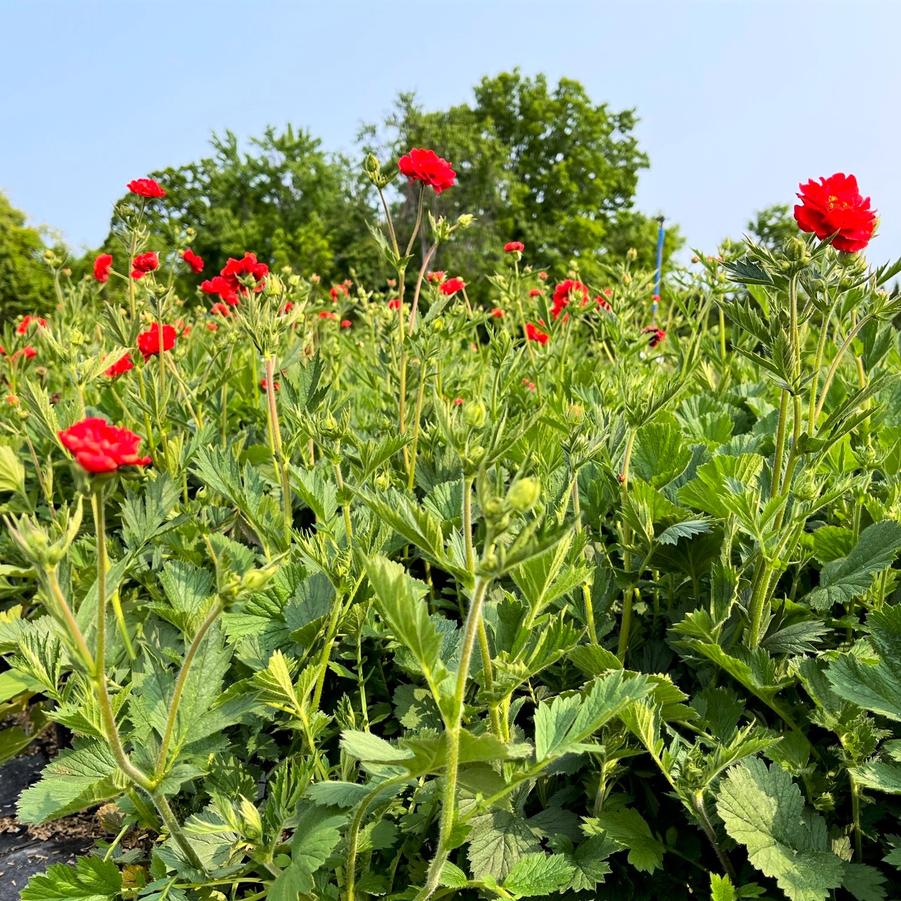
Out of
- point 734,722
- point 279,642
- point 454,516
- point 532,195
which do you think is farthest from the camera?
point 532,195

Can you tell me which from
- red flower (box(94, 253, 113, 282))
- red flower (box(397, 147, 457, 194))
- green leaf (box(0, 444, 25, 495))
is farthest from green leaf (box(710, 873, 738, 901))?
red flower (box(94, 253, 113, 282))

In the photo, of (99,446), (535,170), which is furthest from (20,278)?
(99,446)

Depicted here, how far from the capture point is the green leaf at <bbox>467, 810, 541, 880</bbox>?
3.96 feet

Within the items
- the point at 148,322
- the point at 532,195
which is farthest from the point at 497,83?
the point at 148,322

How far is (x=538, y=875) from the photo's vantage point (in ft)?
3.70

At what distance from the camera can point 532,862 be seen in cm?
115

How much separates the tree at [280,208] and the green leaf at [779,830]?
2820cm

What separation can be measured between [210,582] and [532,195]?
1301 inches

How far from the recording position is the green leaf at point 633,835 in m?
1.24

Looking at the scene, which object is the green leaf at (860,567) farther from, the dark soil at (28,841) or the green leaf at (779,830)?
the dark soil at (28,841)

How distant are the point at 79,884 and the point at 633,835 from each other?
2.91 feet

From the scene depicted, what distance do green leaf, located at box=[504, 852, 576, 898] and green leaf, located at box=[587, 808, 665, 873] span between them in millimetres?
129

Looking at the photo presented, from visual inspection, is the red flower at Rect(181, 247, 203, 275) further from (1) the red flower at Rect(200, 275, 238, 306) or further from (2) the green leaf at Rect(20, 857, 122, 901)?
(2) the green leaf at Rect(20, 857, 122, 901)

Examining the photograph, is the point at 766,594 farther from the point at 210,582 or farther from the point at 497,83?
the point at 497,83
